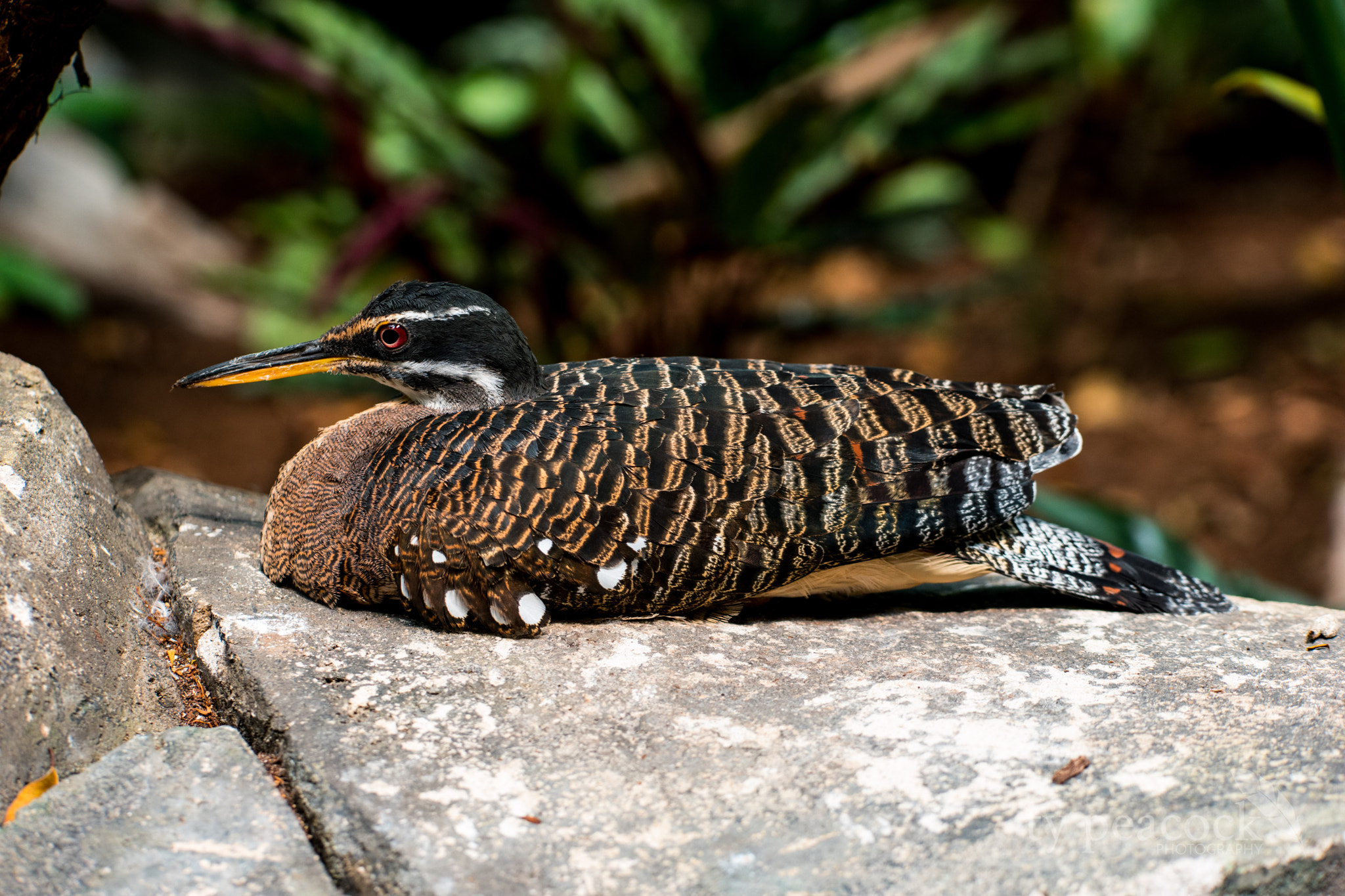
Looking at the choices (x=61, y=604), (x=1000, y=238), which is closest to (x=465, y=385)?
(x=61, y=604)

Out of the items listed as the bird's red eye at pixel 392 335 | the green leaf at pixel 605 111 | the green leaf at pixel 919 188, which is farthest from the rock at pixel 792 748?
the green leaf at pixel 605 111

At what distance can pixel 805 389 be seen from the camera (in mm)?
3695

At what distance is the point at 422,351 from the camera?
11.8ft

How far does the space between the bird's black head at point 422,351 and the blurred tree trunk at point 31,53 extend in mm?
1006

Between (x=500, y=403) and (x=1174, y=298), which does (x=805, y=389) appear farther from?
(x=1174, y=298)

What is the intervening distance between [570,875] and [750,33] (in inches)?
223

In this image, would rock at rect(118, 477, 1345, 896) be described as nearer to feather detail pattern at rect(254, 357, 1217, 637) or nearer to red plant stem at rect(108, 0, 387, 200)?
feather detail pattern at rect(254, 357, 1217, 637)

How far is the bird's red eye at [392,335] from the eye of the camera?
3547 mm

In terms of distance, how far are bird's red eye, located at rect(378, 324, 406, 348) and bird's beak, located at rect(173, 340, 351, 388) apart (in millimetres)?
150

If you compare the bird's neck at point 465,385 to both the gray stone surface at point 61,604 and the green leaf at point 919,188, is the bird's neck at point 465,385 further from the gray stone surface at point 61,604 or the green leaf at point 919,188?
the green leaf at point 919,188

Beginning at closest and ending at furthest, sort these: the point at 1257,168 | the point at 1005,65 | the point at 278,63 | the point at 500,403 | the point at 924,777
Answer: the point at 924,777
the point at 500,403
the point at 278,63
the point at 1005,65
the point at 1257,168

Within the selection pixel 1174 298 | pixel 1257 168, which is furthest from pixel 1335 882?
pixel 1257 168

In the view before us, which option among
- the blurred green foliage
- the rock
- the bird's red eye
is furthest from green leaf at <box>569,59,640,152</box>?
the rock

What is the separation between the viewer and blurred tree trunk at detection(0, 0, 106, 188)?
3.32m
